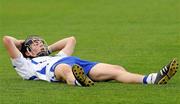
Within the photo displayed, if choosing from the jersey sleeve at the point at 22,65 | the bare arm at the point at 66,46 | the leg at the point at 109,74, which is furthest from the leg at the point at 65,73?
the bare arm at the point at 66,46

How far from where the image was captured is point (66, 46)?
1145 centimetres

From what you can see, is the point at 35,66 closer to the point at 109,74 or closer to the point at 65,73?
the point at 65,73

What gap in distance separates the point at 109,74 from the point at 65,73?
0.66 m

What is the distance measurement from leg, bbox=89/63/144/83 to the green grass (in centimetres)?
12

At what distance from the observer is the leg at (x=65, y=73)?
32.3ft

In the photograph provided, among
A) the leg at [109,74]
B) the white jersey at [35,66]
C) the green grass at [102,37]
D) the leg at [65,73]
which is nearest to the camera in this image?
the green grass at [102,37]

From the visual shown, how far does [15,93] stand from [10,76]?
2.21 m

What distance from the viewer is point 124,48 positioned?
15.8 m

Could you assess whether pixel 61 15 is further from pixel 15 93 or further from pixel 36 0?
pixel 15 93

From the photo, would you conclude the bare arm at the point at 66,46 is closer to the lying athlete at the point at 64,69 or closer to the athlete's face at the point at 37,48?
the lying athlete at the point at 64,69

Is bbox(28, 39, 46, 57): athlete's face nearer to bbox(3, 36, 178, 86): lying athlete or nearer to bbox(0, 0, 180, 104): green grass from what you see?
bbox(3, 36, 178, 86): lying athlete

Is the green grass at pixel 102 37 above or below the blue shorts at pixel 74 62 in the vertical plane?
below

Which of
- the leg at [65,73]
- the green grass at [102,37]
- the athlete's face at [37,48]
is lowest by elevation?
the green grass at [102,37]

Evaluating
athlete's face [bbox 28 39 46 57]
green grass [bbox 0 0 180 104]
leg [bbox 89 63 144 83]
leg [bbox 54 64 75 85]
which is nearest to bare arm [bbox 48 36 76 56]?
athlete's face [bbox 28 39 46 57]
